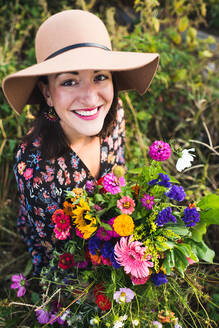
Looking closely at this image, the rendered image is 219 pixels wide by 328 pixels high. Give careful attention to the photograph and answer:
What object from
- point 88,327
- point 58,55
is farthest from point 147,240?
point 58,55

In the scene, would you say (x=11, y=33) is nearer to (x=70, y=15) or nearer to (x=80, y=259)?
(x=70, y=15)

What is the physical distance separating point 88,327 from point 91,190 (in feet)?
2.04

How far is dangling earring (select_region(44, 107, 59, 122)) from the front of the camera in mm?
1251

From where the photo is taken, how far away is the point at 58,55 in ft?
3.19

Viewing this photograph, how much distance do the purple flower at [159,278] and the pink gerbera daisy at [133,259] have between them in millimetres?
97

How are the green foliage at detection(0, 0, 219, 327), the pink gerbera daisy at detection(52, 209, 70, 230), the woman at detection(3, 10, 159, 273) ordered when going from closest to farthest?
the woman at detection(3, 10, 159, 273) → the pink gerbera daisy at detection(52, 209, 70, 230) → the green foliage at detection(0, 0, 219, 327)

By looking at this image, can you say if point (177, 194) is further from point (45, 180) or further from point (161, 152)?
point (45, 180)

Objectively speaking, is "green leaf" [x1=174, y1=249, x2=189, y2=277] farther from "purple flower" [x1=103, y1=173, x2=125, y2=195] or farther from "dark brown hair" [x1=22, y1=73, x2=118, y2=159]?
"dark brown hair" [x1=22, y1=73, x2=118, y2=159]

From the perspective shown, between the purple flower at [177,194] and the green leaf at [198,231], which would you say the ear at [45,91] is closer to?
the purple flower at [177,194]

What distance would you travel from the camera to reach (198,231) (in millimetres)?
1041

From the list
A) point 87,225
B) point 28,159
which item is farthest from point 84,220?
point 28,159

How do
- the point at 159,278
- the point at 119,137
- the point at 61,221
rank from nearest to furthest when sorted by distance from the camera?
the point at 159,278 → the point at 61,221 → the point at 119,137

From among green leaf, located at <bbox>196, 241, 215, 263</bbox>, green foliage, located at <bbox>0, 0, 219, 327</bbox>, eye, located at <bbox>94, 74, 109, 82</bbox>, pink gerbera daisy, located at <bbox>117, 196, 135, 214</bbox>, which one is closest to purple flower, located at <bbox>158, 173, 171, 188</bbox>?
pink gerbera daisy, located at <bbox>117, 196, 135, 214</bbox>

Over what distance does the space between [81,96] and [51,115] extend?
254mm
